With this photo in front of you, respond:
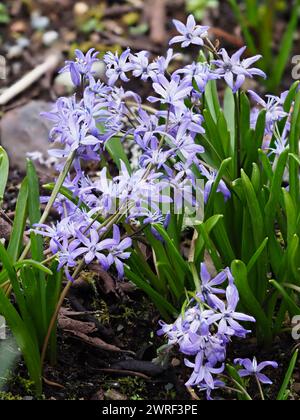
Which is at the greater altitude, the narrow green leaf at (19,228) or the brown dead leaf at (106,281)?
the narrow green leaf at (19,228)

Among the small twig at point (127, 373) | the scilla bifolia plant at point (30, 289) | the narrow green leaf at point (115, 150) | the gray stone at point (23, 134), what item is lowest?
the small twig at point (127, 373)

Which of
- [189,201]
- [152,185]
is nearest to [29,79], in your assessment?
[189,201]

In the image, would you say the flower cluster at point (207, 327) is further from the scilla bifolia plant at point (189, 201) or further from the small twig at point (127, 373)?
the small twig at point (127, 373)

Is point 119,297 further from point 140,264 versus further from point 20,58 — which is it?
point 20,58

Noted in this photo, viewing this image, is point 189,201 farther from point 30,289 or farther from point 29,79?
point 29,79

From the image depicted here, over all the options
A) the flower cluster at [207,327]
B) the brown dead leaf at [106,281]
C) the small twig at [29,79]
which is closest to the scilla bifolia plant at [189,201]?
the flower cluster at [207,327]

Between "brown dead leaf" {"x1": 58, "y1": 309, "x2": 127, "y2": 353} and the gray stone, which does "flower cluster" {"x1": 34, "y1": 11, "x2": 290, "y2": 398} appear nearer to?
"brown dead leaf" {"x1": 58, "y1": 309, "x2": 127, "y2": 353}

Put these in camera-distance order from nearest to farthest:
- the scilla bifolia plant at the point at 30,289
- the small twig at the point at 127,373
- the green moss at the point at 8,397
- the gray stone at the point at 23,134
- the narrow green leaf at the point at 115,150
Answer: the scilla bifolia plant at the point at 30,289 < the green moss at the point at 8,397 < the small twig at the point at 127,373 < the narrow green leaf at the point at 115,150 < the gray stone at the point at 23,134

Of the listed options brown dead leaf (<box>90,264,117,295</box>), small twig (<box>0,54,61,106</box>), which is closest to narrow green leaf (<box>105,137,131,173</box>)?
brown dead leaf (<box>90,264,117,295</box>)
